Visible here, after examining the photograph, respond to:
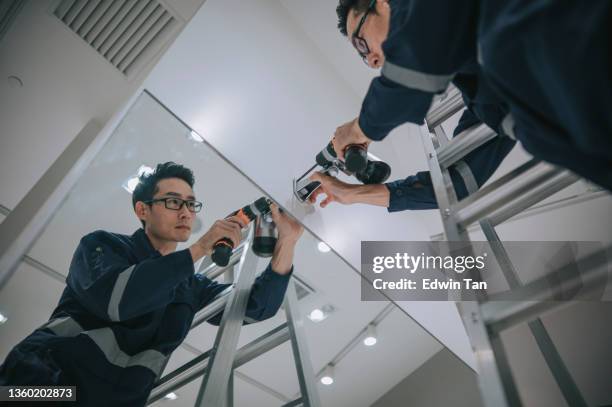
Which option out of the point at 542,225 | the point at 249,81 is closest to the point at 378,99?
the point at 249,81

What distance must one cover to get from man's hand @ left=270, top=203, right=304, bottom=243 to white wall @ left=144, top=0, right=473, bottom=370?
4 centimetres

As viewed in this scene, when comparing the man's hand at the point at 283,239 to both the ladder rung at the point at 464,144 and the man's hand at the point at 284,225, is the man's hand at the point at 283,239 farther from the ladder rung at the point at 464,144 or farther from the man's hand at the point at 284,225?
the ladder rung at the point at 464,144

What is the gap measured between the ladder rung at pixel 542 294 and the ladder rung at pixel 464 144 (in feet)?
1.41

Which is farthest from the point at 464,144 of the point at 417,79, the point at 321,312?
the point at 321,312

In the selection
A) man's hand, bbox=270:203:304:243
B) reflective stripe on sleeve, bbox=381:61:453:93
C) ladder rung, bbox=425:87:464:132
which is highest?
ladder rung, bbox=425:87:464:132

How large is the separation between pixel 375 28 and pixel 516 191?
651 millimetres

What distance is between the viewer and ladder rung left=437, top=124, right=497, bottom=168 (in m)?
0.90

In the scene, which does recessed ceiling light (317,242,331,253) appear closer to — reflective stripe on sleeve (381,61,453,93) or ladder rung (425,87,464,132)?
ladder rung (425,87,464,132)

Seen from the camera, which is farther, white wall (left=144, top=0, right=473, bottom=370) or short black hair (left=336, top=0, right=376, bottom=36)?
white wall (left=144, top=0, right=473, bottom=370)

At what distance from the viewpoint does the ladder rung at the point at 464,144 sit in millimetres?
897

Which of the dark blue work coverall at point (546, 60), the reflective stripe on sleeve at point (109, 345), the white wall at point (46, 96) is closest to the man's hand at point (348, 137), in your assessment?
the dark blue work coverall at point (546, 60)

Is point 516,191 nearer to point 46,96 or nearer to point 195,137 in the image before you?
point 195,137

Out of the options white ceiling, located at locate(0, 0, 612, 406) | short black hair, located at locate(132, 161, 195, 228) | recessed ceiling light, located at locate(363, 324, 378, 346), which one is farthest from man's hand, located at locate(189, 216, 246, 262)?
recessed ceiling light, located at locate(363, 324, 378, 346)
